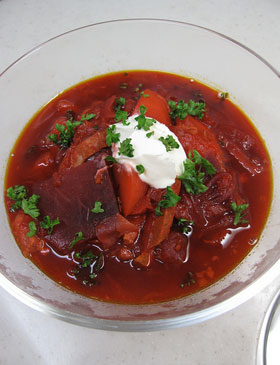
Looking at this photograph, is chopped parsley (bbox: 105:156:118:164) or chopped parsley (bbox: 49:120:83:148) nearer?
chopped parsley (bbox: 105:156:118:164)

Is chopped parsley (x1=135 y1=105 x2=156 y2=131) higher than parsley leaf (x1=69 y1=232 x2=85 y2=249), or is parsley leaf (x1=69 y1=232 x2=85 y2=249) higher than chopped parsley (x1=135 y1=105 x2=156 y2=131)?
chopped parsley (x1=135 y1=105 x2=156 y2=131)

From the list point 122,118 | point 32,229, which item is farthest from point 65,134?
point 32,229

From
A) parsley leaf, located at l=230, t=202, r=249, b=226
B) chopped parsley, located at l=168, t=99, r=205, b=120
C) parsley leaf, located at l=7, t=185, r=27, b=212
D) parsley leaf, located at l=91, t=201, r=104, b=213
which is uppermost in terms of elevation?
chopped parsley, located at l=168, t=99, r=205, b=120

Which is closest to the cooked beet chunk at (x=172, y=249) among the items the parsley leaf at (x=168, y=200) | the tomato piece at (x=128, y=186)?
the parsley leaf at (x=168, y=200)

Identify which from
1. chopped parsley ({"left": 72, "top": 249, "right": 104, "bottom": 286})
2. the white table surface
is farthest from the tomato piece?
the white table surface

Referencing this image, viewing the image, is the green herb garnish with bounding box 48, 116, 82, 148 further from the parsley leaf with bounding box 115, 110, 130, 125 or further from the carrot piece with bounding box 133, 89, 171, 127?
the carrot piece with bounding box 133, 89, 171, 127

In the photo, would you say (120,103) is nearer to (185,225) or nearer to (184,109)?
(184,109)

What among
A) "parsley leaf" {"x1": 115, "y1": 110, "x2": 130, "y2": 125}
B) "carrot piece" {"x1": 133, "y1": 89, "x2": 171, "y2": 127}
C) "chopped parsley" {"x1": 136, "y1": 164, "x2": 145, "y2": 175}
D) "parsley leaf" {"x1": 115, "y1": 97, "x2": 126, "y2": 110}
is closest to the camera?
"chopped parsley" {"x1": 136, "y1": 164, "x2": 145, "y2": 175}
